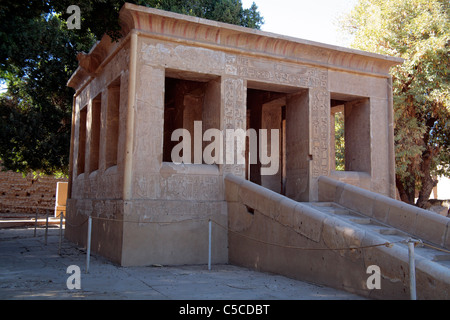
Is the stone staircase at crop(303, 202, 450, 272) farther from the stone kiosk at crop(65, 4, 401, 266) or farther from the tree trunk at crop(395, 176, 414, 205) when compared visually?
the tree trunk at crop(395, 176, 414, 205)

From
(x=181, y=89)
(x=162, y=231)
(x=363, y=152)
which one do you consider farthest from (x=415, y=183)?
(x=162, y=231)

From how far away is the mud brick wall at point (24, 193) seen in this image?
995 inches

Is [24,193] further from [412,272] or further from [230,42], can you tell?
Answer: [412,272]

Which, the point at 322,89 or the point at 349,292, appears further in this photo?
the point at 322,89

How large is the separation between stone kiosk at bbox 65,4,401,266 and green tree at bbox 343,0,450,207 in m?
6.19

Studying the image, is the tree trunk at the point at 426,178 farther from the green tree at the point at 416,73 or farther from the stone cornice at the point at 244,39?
the stone cornice at the point at 244,39

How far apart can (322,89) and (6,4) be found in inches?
273

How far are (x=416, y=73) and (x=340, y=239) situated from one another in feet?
44.4

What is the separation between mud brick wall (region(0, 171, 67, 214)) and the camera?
25.3 metres

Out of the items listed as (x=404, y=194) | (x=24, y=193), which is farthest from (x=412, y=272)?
(x=24, y=193)

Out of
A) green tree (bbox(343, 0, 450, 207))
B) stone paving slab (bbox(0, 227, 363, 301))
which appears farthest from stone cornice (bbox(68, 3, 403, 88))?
green tree (bbox(343, 0, 450, 207))

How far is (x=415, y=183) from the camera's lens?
1984cm

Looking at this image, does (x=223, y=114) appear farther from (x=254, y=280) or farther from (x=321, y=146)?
(x=254, y=280)
